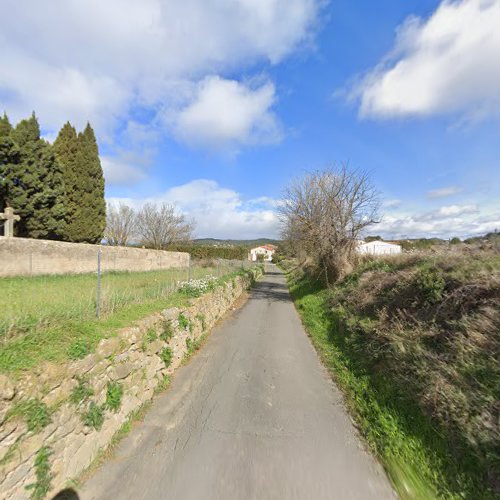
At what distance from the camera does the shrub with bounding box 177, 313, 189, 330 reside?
6.89 meters

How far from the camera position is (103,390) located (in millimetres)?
3748

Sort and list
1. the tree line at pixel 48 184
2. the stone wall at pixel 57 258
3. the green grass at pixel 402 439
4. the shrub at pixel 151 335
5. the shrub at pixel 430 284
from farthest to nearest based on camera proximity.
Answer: the tree line at pixel 48 184 → the stone wall at pixel 57 258 → the shrub at pixel 430 284 → the shrub at pixel 151 335 → the green grass at pixel 402 439

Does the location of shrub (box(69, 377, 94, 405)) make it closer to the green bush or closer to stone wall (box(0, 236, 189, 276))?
stone wall (box(0, 236, 189, 276))

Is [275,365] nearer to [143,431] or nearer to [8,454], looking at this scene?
[143,431]

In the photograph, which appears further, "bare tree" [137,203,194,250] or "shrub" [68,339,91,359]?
"bare tree" [137,203,194,250]

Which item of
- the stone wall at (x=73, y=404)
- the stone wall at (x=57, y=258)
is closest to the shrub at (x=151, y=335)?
the stone wall at (x=73, y=404)

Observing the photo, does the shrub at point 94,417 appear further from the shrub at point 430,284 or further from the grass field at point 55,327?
the shrub at point 430,284

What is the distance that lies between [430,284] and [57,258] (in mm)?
14477

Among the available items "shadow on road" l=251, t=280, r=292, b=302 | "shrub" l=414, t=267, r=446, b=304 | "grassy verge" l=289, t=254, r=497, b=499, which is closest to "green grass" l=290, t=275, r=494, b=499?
"grassy verge" l=289, t=254, r=497, b=499

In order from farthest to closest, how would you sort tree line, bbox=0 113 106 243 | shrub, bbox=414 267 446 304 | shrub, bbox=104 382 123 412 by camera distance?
tree line, bbox=0 113 106 243
shrub, bbox=414 267 446 304
shrub, bbox=104 382 123 412

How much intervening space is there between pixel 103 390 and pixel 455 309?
6.15 meters

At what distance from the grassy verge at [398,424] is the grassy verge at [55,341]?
391 cm

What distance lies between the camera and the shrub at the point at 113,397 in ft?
12.4

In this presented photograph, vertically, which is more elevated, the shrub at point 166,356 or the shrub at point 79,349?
the shrub at point 79,349
